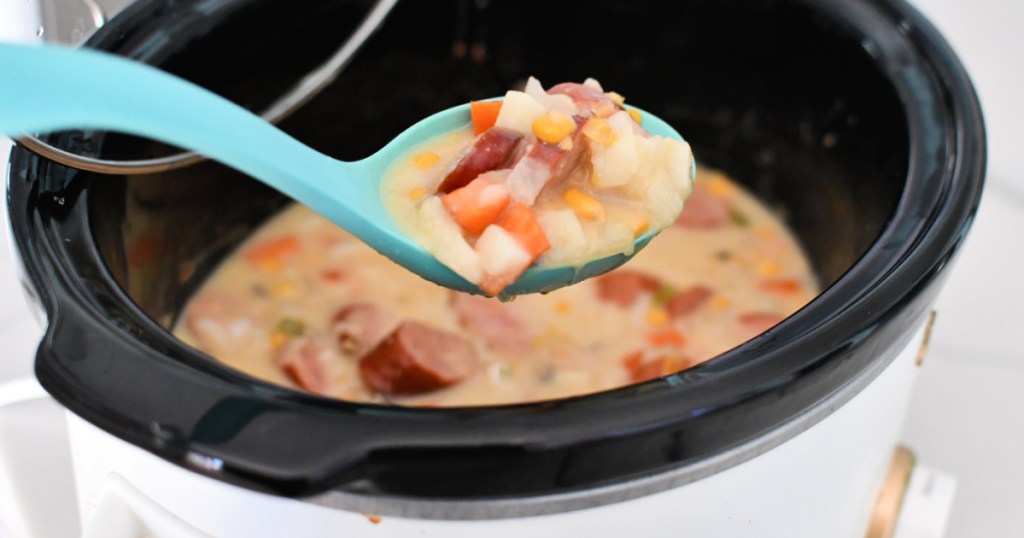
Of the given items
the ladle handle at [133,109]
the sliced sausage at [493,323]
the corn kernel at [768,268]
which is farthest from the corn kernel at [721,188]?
the ladle handle at [133,109]

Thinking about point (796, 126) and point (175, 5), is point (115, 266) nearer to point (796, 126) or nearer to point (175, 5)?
point (175, 5)

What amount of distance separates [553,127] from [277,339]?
596mm

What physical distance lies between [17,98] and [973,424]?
4.14ft

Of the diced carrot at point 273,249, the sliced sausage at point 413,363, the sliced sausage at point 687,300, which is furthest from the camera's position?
the diced carrot at point 273,249

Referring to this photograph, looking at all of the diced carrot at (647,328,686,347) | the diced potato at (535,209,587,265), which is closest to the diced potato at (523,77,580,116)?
the diced potato at (535,209,587,265)

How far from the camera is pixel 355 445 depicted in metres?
0.71

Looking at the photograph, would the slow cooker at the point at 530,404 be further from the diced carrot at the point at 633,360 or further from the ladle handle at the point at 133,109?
the diced carrot at the point at 633,360

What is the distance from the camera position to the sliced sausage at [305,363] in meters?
1.29

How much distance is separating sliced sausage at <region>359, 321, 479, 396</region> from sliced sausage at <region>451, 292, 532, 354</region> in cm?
7

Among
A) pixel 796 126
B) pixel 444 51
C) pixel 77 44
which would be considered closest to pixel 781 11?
pixel 796 126

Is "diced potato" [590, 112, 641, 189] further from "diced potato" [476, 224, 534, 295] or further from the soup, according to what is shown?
"diced potato" [476, 224, 534, 295]

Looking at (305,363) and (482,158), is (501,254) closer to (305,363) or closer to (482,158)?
(482,158)

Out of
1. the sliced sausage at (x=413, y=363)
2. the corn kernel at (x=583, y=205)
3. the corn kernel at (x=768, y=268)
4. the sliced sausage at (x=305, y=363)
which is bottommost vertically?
the sliced sausage at (x=305, y=363)

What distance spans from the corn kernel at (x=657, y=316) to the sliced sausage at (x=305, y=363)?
1.30 feet
